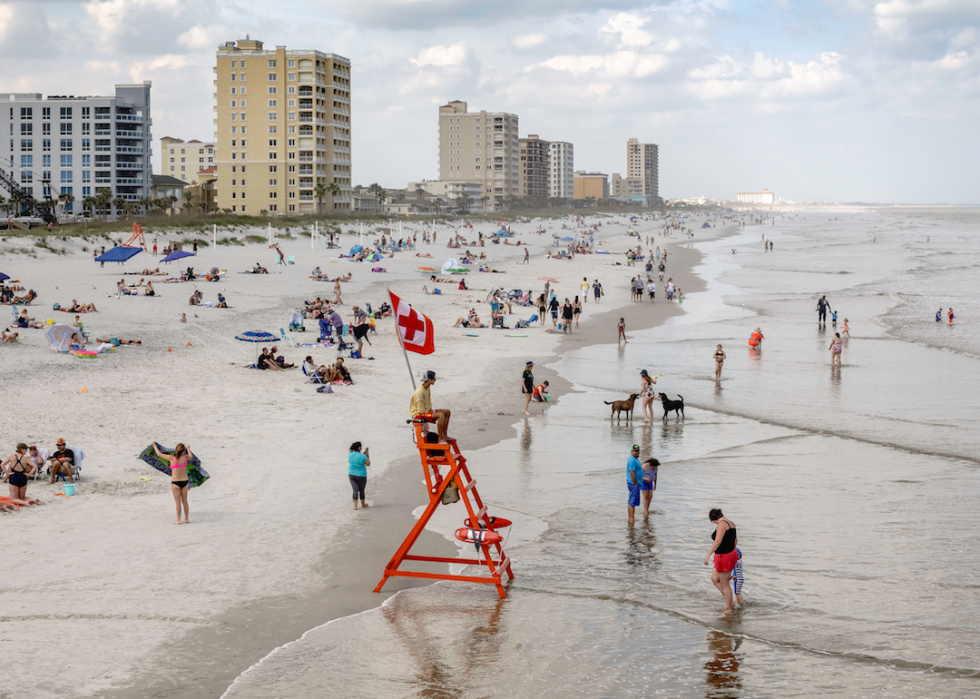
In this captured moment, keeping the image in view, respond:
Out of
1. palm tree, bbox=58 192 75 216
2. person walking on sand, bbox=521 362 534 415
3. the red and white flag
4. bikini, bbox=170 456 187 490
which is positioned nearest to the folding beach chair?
person walking on sand, bbox=521 362 534 415

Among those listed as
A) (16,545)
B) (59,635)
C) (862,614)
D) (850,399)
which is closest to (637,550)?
(862,614)

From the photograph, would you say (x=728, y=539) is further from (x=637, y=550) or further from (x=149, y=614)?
(x=149, y=614)

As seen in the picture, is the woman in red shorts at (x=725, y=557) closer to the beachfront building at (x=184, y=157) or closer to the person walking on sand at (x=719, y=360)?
the person walking on sand at (x=719, y=360)

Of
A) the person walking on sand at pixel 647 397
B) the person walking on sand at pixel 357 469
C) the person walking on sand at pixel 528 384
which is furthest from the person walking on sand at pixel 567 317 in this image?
the person walking on sand at pixel 357 469

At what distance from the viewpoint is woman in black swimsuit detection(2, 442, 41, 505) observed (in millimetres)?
12828

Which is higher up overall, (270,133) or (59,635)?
(270,133)

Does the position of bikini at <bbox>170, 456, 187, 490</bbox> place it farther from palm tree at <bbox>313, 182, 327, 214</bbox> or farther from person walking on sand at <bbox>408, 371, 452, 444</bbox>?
palm tree at <bbox>313, 182, 327, 214</bbox>

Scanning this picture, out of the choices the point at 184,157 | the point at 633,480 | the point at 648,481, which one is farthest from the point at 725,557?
the point at 184,157

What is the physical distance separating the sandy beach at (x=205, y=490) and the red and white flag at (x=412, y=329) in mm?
3004

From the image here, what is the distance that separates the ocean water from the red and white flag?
9.90ft

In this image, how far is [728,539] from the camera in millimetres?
9992

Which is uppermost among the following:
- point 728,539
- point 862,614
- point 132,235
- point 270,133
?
point 270,133

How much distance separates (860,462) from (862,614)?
7267 millimetres

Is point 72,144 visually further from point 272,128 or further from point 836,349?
point 836,349
